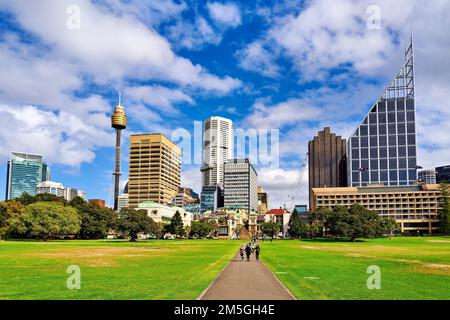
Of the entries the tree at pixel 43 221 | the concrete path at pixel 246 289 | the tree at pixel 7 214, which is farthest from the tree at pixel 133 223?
the concrete path at pixel 246 289

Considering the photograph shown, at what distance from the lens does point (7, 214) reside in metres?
134

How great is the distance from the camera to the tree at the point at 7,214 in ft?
423

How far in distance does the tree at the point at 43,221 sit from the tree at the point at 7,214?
18.8 ft

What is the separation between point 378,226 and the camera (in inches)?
5236

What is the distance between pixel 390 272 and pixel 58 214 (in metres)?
110

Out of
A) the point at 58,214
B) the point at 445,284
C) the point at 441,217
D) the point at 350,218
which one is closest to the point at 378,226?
the point at 350,218

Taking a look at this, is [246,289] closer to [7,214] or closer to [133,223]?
[133,223]

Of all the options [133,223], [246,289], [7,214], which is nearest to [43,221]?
[7,214]

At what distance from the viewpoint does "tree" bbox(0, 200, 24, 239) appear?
12888cm

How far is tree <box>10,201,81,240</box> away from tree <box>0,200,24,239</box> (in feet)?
18.8

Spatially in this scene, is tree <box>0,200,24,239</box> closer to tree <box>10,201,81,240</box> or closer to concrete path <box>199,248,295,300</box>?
tree <box>10,201,81,240</box>

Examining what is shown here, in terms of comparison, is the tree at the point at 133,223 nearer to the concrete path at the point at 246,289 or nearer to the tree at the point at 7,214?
the tree at the point at 7,214

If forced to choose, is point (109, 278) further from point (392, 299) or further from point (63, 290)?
point (392, 299)

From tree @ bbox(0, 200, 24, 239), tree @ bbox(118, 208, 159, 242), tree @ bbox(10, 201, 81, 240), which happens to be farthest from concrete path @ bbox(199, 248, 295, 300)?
tree @ bbox(0, 200, 24, 239)
